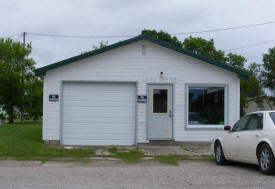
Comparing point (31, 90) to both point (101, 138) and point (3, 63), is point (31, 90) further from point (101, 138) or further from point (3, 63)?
point (101, 138)

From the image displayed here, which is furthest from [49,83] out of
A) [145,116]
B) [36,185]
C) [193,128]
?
[36,185]

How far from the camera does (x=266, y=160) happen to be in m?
8.55

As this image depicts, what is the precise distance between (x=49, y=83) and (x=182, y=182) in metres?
8.20

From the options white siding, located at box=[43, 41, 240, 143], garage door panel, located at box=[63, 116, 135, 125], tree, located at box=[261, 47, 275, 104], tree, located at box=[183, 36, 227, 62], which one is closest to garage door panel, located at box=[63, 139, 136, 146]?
white siding, located at box=[43, 41, 240, 143]

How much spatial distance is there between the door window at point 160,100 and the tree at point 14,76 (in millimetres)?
22932

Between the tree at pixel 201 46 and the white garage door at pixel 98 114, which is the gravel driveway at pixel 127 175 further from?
the tree at pixel 201 46

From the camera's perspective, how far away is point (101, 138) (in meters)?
15.0

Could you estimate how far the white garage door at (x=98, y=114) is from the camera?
14.9 metres

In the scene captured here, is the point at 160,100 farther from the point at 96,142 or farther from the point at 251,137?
the point at 251,137

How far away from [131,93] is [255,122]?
21.1 ft

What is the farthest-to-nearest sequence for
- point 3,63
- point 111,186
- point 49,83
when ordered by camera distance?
point 3,63
point 49,83
point 111,186

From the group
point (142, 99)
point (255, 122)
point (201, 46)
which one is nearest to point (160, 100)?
point (142, 99)

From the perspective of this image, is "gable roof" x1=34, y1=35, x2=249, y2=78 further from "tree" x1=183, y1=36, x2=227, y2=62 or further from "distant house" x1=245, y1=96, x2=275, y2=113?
"distant house" x1=245, y1=96, x2=275, y2=113

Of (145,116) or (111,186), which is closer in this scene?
(111,186)
